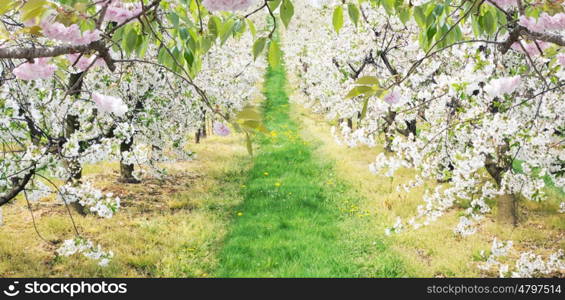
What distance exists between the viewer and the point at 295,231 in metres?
9.45

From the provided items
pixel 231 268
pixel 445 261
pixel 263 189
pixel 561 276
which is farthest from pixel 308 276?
pixel 263 189

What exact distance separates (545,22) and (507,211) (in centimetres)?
767

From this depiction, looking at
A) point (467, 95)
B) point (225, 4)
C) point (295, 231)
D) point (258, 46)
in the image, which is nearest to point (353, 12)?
point (258, 46)

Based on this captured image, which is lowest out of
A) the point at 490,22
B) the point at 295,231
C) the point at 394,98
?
the point at 295,231

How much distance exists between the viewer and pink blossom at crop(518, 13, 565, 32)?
2.84 metres

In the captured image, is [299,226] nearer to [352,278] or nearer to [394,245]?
[394,245]

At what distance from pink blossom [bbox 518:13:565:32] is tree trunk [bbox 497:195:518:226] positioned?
745 centimetres

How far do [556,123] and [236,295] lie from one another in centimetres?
573

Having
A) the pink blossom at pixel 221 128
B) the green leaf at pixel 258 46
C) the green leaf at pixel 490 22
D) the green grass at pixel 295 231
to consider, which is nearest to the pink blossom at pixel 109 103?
the pink blossom at pixel 221 128

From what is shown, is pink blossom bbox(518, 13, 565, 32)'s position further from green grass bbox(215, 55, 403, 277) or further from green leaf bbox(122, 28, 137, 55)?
green grass bbox(215, 55, 403, 277)

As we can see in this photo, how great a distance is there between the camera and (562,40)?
2.44 m

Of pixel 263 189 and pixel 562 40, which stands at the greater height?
pixel 562 40

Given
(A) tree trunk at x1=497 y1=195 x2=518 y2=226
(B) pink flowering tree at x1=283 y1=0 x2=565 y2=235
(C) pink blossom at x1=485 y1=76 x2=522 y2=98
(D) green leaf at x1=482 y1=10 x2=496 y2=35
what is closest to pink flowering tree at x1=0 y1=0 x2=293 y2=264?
(B) pink flowering tree at x1=283 y1=0 x2=565 y2=235

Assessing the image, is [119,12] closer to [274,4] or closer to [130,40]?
[130,40]
